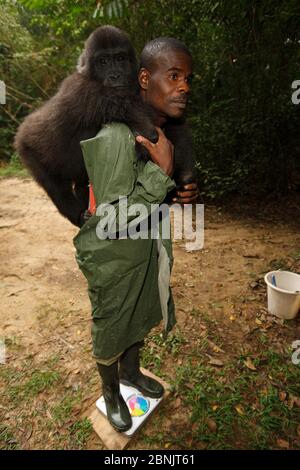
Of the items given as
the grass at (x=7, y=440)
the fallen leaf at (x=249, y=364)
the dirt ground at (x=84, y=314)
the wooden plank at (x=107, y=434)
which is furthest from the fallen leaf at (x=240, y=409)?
the grass at (x=7, y=440)

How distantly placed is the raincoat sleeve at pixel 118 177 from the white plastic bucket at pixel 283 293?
1954 mm

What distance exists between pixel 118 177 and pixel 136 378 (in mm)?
1577

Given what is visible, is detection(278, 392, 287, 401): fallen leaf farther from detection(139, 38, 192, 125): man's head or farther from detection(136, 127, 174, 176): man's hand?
detection(139, 38, 192, 125): man's head

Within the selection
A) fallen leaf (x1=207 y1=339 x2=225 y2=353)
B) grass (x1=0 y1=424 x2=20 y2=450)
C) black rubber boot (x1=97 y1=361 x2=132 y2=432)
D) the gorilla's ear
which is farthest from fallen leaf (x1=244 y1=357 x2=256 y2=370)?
the gorilla's ear

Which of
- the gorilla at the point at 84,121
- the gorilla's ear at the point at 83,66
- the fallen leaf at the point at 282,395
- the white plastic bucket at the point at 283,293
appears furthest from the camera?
the white plastic bucket at the point at 283,293

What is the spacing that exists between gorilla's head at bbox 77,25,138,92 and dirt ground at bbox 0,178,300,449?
6.88ft

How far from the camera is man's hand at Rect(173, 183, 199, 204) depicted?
1.78 metres

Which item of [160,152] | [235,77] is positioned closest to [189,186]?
[160,152]

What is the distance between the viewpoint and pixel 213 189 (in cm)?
584

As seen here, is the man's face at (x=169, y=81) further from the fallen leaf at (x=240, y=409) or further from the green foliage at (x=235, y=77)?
the green foliage at (x=235, y=77)

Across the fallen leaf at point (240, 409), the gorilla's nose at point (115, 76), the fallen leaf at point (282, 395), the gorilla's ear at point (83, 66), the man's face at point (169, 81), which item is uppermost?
the gorilla's ear at point (83, 66)

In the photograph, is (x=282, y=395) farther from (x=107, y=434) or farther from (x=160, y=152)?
(x=160, y=152)

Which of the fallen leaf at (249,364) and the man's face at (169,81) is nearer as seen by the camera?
the man's face at (169,81)

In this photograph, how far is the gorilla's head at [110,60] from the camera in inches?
76.7
